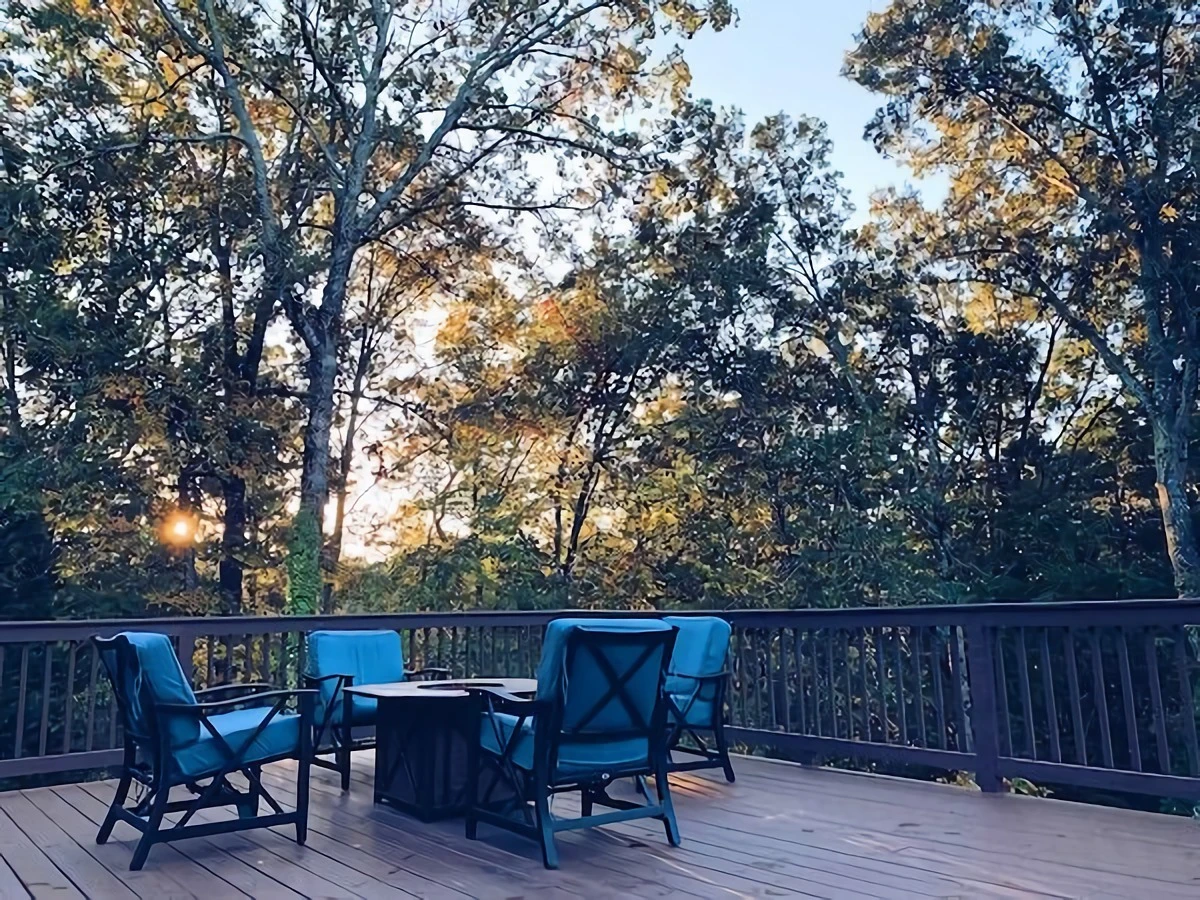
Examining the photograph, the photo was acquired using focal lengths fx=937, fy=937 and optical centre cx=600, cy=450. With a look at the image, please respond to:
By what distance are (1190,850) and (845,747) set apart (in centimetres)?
189

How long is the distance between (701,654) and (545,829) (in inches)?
64.7

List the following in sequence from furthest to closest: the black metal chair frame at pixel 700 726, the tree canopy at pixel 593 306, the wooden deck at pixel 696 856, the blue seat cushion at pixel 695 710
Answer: the tree canopy at pixel 593 306
the blue seat cushion at pixel 695 710
the black metal chair frame at pixel 700 726
the wooden deck at pixel 696 856

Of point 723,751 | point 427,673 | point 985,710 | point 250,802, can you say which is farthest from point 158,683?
point 985,710

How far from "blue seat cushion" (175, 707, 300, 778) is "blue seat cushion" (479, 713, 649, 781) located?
858 millimetres

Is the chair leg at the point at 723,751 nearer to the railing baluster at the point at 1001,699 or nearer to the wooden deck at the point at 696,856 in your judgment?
the wooden deck at the point at 696,856

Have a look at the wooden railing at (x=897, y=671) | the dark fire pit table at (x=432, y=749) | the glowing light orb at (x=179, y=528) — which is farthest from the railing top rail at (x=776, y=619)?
the glowing light orb at (x=179, y=528)

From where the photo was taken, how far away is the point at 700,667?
4949 millimetres

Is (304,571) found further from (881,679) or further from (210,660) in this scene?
(881,679)

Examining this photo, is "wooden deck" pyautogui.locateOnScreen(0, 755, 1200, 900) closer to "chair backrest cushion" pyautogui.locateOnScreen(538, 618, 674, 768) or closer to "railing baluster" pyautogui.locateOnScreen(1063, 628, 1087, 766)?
"railing baluster" pyautogui.locateOnScreen(1063, 628, 1087, 766)

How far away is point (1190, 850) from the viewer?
3588 millimetres

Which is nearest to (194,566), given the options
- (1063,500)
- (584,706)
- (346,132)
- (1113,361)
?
(346,132)

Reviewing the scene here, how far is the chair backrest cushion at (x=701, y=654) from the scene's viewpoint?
16.2 feet

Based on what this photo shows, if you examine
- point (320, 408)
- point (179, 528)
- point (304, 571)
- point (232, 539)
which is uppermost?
point (320, 408)

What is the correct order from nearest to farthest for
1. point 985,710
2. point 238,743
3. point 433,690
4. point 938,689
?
point 238,743 < point 433,690 < point 985,710 < point 938,689
